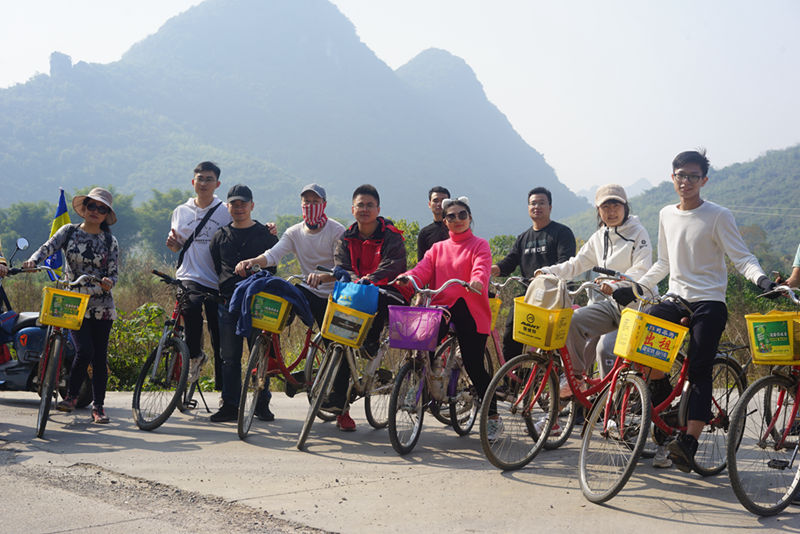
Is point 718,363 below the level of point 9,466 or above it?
above

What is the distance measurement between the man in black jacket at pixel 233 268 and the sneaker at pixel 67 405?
1.27 meters

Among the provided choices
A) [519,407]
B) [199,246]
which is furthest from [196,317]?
[519,407]

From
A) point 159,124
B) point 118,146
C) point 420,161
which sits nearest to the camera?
point 118,146

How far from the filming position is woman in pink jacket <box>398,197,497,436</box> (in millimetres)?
6160

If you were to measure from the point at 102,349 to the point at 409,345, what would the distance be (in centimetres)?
313

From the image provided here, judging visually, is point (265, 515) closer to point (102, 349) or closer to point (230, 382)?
point (230, 382)

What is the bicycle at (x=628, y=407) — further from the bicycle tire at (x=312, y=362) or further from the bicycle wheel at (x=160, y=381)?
the bicycle wheel at (x=160, y=381)

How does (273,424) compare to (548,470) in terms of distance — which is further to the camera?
(273,424)

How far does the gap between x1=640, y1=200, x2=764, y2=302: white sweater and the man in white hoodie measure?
4295 mm

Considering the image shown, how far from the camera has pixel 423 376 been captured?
597 centimetres

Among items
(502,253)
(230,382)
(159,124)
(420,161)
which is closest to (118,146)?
(159,124)

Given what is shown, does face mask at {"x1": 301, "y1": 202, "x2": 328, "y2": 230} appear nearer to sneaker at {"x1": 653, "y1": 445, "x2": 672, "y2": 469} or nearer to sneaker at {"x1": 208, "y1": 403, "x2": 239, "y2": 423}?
sneaker at {"x1": 208, "y1": 403, "x2": 239, "y2": 423}

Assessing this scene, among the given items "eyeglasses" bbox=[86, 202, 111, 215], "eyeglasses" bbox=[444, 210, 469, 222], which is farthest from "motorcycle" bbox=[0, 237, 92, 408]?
"eyeglasses" bbox=[444, 210, 469, 222]

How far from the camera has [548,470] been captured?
5.54m
